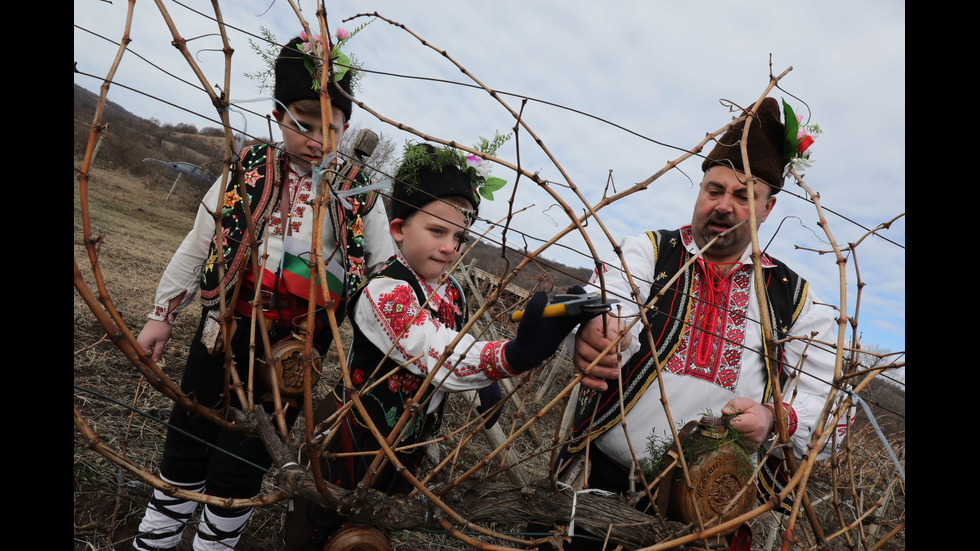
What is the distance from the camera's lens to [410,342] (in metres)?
1.43

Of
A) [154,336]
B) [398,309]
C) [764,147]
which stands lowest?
[154,336]

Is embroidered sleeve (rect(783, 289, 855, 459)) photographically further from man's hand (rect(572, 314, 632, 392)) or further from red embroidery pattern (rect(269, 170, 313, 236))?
red embroidery pattern (rect(269, 170, 313, 236))

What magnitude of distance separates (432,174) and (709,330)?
0.95 metres

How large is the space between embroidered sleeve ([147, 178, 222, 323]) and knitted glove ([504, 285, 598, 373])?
3.99ft

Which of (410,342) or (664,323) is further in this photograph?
(664,323)

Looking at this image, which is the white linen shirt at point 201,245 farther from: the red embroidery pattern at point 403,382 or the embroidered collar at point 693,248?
the embroidered collar at point 693,248

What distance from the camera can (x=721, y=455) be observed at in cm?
130

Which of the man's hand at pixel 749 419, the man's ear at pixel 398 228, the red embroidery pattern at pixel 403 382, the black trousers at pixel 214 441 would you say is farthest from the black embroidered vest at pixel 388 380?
the man's hand at pixel 749 419

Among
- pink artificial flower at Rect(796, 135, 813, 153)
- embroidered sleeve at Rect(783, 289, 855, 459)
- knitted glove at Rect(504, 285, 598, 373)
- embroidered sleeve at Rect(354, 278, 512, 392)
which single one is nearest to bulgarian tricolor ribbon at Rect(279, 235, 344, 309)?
embroidered sleeve at Rect(354, 278, 512, 392)

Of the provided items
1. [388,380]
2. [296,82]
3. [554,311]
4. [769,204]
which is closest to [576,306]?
[554,311]

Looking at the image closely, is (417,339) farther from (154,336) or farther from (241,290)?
(154,336)
